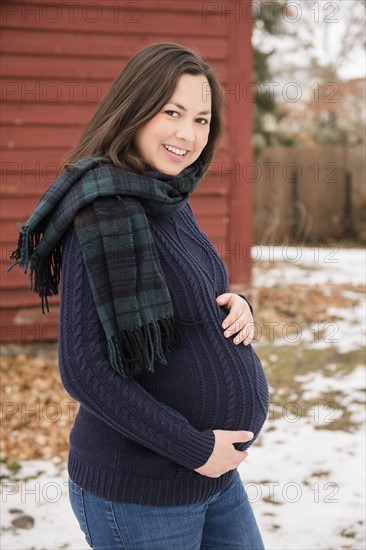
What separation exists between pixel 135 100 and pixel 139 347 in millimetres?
518

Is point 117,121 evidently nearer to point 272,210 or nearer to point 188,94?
point 188,94

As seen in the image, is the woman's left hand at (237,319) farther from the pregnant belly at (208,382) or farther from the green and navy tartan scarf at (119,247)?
the green and navy tartan scarf at (119,247)

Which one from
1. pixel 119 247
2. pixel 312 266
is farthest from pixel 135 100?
pixel 312 266

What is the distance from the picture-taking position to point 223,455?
1372 millimetres

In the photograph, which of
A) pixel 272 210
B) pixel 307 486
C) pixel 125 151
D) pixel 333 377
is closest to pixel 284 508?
pixel 307 486

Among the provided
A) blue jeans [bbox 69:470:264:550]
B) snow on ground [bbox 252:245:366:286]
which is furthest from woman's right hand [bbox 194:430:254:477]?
snow on ground [bbox 252:245:366:286]

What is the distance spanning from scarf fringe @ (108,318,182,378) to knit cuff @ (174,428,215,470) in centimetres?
15

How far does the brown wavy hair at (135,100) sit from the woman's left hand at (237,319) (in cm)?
38

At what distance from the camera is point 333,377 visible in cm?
500

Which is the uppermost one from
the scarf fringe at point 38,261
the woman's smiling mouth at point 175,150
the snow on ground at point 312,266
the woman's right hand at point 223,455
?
the woman's smiling mouth at point 175,150

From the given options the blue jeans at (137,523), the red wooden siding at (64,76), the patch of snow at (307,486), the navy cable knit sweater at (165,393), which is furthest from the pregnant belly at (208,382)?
the red wooden siding at (64,76)

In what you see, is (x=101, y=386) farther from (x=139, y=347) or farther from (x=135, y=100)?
(x=135, y=100)

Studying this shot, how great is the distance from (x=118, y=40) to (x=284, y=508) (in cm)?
390

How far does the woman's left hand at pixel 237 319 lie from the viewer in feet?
4.91
